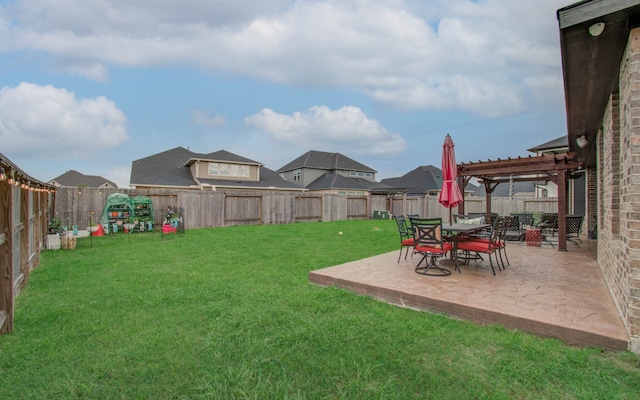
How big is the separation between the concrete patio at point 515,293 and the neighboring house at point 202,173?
1826 centimetres

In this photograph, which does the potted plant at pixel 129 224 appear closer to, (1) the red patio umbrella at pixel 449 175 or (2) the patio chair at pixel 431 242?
(2) the patio chair at pixel 431 242

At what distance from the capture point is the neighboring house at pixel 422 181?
31188 mm

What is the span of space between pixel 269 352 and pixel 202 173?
2197cm

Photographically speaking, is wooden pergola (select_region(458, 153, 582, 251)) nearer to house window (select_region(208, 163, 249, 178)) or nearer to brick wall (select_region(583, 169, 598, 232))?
brick wall (select_region(583, 169, 598, 232))

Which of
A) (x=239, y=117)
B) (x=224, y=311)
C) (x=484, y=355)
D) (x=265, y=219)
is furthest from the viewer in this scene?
(x=239, y=117)

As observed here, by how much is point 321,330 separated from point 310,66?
14043 mm

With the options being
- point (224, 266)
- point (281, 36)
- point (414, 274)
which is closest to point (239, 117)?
point (281, 36)

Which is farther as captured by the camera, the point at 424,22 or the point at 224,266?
the point at 424,22

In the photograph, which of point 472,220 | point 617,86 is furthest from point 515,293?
point 472,220

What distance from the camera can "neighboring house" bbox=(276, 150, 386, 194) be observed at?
3009 cm

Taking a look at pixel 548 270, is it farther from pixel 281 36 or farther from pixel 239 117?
pixel 239 117

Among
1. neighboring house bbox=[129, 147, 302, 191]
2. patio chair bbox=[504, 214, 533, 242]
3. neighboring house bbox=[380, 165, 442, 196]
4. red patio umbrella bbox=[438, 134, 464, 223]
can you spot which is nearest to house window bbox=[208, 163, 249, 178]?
neighboring house bbox=[129, 147, 302, 191]

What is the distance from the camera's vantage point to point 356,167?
113 ft

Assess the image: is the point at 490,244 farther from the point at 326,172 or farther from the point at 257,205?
the point at 326,172
